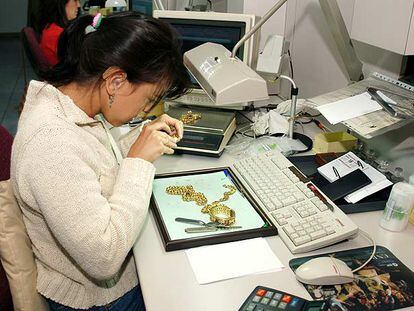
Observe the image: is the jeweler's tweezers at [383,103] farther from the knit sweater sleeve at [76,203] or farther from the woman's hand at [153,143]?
the knit sweater sleeve at [76,203]

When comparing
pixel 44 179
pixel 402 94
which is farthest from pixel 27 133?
pixel 402 94

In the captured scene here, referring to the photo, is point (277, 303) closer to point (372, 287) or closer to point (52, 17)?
point (372, 287)

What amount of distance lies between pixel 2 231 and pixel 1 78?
176 inches

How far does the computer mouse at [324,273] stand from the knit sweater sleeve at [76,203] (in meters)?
0.36

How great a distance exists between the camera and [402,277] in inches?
31.3

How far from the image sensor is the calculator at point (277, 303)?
0.71m

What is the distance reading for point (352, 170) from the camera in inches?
43.8

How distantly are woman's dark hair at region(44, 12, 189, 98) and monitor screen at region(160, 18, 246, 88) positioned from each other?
1.57 ft

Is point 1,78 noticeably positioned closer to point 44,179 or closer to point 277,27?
point 277,27

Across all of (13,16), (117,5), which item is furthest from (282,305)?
(13,16)

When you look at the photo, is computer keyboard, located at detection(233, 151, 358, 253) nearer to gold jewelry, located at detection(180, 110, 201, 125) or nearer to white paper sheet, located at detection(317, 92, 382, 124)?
white paper sheet, located at detection(317, 92, 382, 124)

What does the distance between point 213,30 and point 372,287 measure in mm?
1038

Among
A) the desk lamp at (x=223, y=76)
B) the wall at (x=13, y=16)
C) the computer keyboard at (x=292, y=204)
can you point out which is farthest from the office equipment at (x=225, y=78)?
the wall at (x=13, y=16)

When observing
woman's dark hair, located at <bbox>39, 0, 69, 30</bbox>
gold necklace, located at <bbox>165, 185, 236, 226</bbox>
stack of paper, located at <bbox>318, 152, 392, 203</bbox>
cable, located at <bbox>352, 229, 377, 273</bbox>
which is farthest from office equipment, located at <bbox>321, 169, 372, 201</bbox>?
woman's dark hair, located at <bbox>39, 0, 69, 30</bbox>
